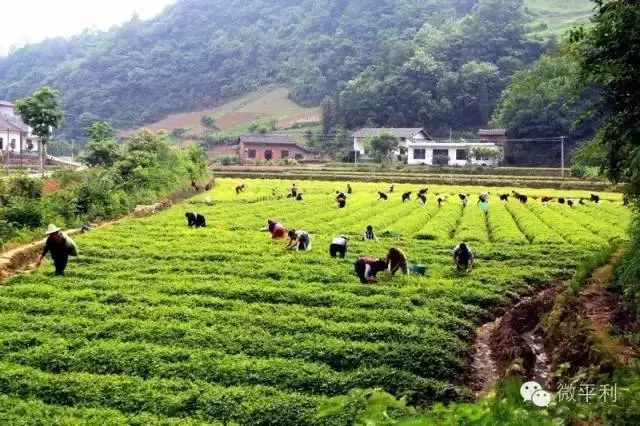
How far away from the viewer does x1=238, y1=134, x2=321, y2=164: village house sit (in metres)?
94.6

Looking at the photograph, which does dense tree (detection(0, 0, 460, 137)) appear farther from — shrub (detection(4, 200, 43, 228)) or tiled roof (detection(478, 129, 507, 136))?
shrub (detection(4, 200, 43, 228))

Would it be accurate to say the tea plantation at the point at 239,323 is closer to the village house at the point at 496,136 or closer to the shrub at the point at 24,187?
the shrub at the point at 24,187

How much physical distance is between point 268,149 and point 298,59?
5806cm

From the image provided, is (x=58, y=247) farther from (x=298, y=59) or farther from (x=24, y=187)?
(x=298, y=59)

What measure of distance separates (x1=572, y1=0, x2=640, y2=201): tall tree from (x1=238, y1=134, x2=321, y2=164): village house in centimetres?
7887

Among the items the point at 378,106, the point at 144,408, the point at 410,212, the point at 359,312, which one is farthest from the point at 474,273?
the point at 378,106

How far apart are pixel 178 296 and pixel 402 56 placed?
352 feet

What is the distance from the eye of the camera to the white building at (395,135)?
3508 inches

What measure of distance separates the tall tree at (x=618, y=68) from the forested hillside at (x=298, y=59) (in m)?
89.2

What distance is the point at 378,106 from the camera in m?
107

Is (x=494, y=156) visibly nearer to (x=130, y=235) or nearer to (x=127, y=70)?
(x=130, y=235)

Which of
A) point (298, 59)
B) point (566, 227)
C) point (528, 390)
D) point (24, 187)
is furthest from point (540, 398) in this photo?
point (298, 59)

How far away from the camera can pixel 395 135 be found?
88562 millimetres

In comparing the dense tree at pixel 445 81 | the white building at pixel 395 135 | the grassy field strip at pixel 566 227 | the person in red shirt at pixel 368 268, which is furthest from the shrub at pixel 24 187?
the dense tree at pixel 445 81
